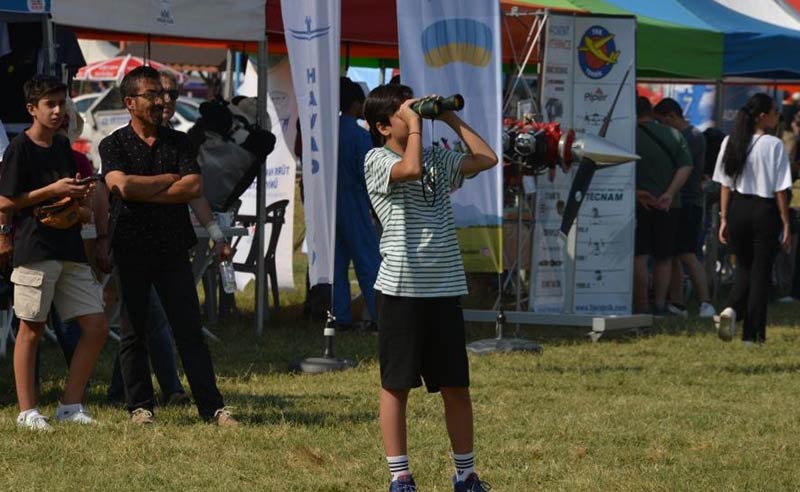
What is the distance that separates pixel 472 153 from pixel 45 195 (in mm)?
2194

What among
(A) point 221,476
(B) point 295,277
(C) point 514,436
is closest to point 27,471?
(A) point 221,476

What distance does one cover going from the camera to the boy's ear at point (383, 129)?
5.63 metres

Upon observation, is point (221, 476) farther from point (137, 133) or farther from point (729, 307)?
point (729, 307)

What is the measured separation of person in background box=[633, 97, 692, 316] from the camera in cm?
1313

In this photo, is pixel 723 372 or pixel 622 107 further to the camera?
pixel 622 107

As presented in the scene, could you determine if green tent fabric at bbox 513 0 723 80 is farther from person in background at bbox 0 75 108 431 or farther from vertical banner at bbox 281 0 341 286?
person in background at bbox 0 75 108 431

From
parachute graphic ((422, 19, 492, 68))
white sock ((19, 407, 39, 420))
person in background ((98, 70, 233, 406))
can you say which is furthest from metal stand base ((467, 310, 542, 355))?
white sock ((19, 407, 39, 420))

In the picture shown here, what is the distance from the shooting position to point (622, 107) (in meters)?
11.7

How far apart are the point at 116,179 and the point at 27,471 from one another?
1433 millimetres

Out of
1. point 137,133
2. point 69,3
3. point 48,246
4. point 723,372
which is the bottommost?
point 723,372

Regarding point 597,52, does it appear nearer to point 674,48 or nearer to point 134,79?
point 674,48

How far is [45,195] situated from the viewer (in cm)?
685

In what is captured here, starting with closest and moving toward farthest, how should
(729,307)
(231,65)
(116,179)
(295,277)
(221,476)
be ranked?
(221,476)
(116,179)
(729,307)
(231,65)
(295,277)

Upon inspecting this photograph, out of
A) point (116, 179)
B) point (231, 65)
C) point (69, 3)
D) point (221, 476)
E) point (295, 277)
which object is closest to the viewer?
point (221, 476)
